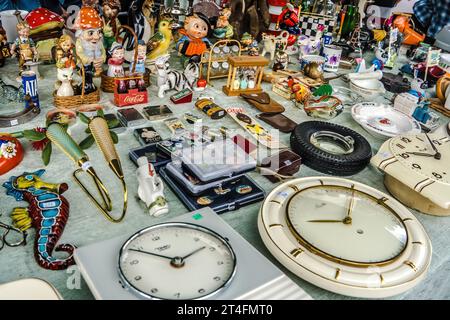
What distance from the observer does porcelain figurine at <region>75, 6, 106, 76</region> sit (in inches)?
59.0

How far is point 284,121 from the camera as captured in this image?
5.04 ft

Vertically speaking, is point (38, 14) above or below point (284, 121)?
above

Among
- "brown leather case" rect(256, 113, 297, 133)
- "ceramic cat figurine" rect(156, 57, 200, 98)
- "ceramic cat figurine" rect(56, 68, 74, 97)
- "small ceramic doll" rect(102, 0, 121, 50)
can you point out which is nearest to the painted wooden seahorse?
"ceramic cat figurine" rect(56, 68, 74, 97)

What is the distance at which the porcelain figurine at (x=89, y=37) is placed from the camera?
4.91ft

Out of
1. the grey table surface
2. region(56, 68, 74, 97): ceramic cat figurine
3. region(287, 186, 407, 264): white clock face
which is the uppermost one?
region(56, 68, 74, 97): ceramic cat figurine

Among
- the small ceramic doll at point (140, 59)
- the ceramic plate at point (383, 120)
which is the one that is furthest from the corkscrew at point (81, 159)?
the ceramic plate at point (383, 120)

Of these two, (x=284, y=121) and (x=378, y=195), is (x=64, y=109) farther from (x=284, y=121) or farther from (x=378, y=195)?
(x=378, y=195)

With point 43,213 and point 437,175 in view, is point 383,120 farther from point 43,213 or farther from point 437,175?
point 43,213

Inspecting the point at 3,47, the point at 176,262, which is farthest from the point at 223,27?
the point at 176,262

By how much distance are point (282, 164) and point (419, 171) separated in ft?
1.26

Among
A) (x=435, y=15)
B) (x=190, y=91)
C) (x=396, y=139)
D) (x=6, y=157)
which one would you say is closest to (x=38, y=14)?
(x=190, y=91)

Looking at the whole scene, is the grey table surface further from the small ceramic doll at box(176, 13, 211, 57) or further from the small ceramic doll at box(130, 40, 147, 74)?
the small ceramic doll at box(176, 13, 211, 57)

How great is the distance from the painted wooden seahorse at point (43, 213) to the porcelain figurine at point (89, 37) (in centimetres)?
64

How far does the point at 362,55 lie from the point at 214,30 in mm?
943
